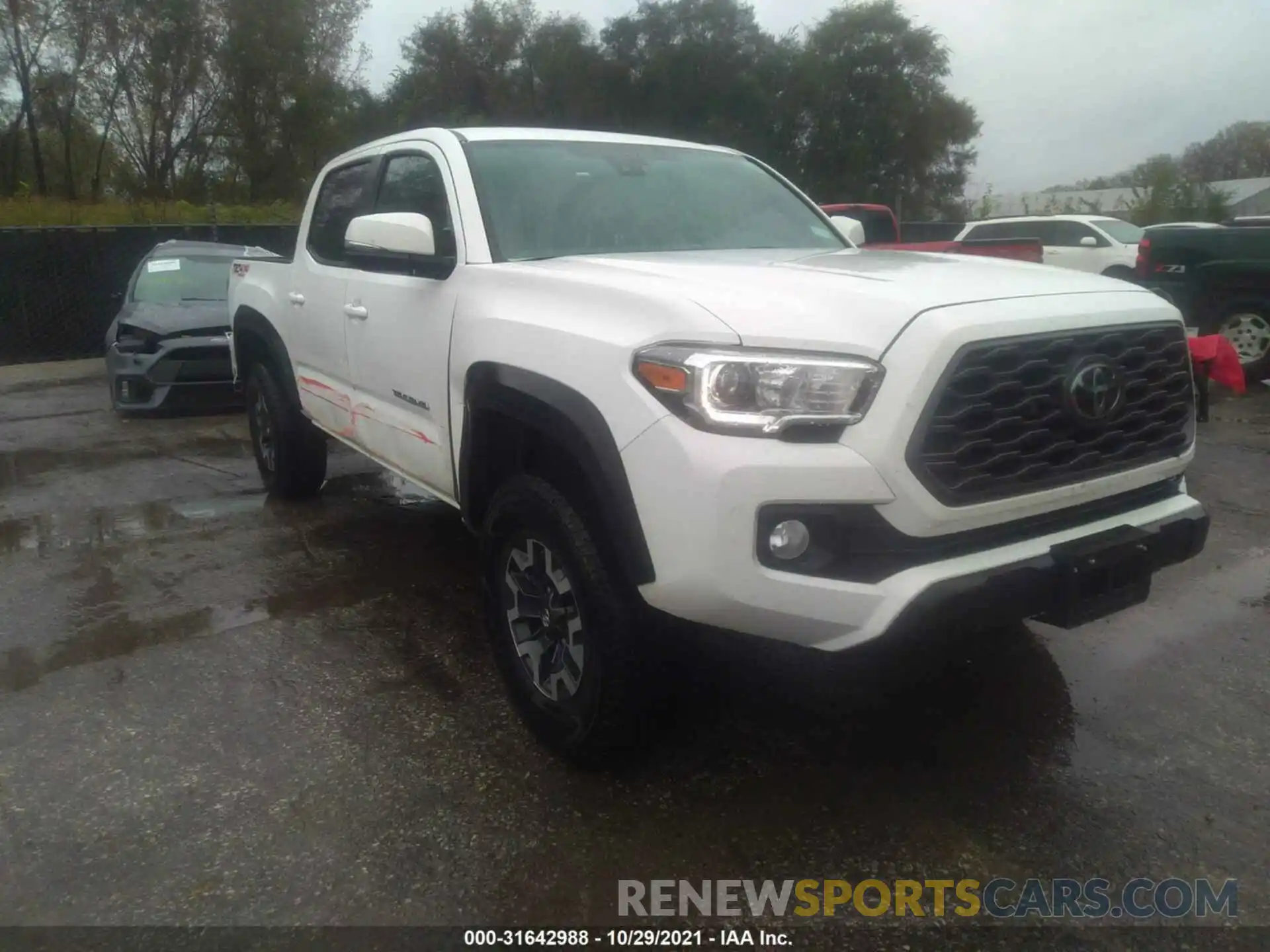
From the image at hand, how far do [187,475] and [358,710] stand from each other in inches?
170

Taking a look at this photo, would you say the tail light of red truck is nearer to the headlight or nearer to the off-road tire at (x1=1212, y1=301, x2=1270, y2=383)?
the off-road tire at (x1=1212, y1=301, x2=1270, y2=383)

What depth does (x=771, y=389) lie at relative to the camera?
2.56m

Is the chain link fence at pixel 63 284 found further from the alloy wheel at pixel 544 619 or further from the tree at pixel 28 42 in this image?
the tree at pixel 28 42

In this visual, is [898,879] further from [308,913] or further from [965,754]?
[308,913]

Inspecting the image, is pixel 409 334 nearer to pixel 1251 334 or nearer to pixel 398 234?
pixel 398 234

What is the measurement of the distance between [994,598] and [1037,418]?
48cm

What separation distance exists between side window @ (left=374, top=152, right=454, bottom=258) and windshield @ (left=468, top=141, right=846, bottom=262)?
17 cm

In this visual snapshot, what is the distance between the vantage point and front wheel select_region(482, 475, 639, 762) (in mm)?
2840

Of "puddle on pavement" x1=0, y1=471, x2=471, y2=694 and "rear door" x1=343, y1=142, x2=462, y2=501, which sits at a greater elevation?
"rear door" x1=343, y1=142, x2=462, y2=501

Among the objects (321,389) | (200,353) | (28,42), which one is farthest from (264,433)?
(28,42)

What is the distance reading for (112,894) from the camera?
8.80 feet

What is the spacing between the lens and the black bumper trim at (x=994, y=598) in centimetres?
249

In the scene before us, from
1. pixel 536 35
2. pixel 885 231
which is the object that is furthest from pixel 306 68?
pixel 885 231

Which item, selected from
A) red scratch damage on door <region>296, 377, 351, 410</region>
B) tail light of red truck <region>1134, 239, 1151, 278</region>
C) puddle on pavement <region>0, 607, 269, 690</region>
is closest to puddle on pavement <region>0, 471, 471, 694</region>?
puddle on pavement <region>0, 607, 269, 690</region>
